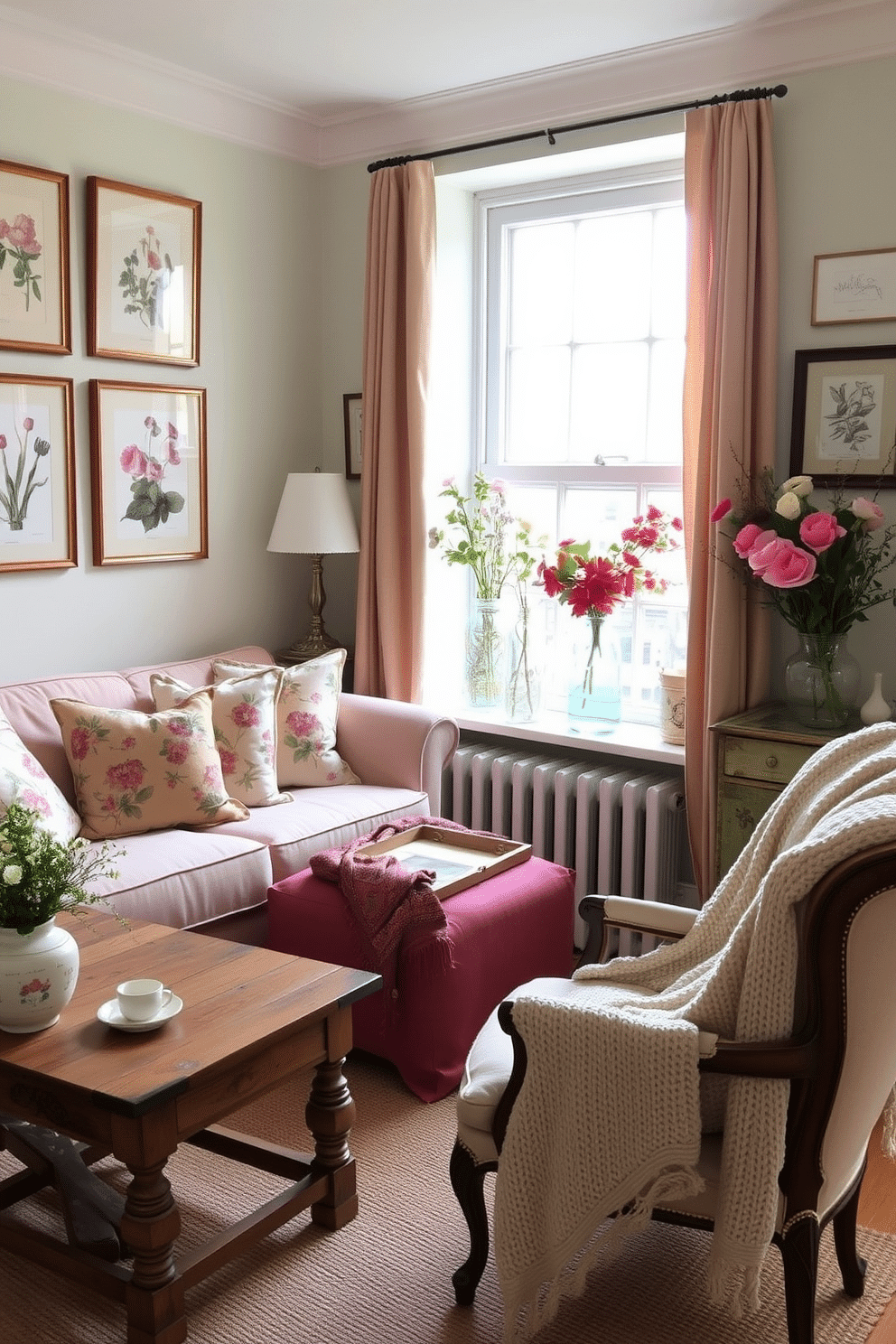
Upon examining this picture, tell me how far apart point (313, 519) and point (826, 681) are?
5.99ft

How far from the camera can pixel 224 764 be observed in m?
3.64

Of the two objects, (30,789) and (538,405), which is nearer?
(30,789)

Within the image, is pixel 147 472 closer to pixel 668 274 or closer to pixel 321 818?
pixel 321 818

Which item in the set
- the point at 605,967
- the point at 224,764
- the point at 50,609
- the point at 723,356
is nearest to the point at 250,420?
the point at 50,609

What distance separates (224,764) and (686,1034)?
2053 mm

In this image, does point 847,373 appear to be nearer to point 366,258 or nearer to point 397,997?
point 366,258

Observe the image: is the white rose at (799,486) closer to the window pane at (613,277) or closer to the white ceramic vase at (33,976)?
the window pane at (613,277)

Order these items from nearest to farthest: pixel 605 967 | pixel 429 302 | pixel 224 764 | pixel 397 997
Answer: pixel 605 967
pixel 397 997
pixel 224 764
pixel 429 302

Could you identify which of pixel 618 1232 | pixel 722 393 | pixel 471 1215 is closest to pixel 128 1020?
pixel 471 1215

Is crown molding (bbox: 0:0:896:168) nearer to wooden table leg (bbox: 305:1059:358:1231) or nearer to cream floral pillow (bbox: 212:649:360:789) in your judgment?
cream floral pillow (bbox: 212:649:360:789)

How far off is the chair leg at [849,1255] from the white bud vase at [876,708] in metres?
1.32

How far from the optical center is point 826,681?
327 centimetres

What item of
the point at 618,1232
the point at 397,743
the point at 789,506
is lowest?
the point at 618,1232

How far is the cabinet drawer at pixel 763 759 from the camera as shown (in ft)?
10.5
